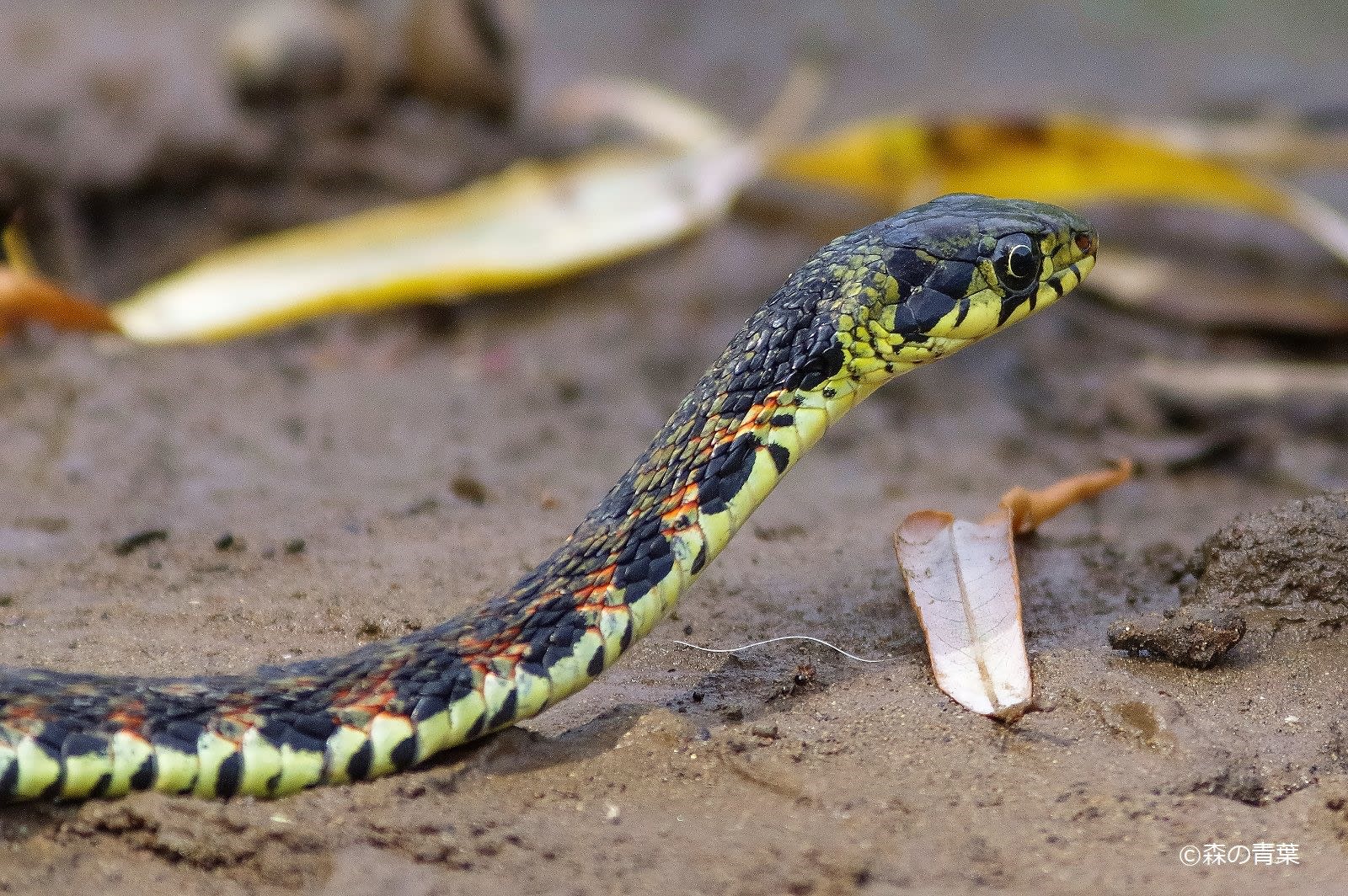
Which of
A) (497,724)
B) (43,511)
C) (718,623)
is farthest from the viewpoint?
(43,511)

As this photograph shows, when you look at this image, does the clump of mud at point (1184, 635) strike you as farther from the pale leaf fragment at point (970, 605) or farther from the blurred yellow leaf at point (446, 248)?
the blurred yellow leaf at point (446, 248)

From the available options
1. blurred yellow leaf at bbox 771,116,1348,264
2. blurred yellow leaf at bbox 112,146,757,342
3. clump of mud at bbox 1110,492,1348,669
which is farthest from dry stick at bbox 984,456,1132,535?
blurred yellow leaf at bbox 112,146,757,342

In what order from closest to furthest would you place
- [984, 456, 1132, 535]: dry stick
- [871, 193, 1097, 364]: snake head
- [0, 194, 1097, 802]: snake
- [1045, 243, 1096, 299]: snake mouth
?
[0, 194, 1097, 802]: snake
[871, 193, 1097, 364]: snake head
[1045, 243, 1096, 299]: snake mouth
[984, 456, 1132, 535]: dry stick

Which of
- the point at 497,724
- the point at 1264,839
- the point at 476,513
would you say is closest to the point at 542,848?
the point at 497,724

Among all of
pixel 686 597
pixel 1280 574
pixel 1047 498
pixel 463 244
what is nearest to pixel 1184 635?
pixel 1280 574

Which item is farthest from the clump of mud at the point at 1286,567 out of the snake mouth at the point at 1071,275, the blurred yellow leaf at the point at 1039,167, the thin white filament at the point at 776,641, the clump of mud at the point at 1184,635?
the blurred yellow leaf at the point at 1039,167

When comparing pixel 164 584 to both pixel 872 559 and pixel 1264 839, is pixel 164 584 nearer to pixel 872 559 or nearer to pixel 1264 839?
pixel 872 559

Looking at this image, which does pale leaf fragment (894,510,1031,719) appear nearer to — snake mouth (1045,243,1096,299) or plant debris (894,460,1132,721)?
plant debris (894,460,1132,721)

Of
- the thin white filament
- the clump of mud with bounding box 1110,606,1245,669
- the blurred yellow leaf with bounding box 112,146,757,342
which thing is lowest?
the thin white filament

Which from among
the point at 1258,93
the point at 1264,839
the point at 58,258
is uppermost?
the point at 1258,93
